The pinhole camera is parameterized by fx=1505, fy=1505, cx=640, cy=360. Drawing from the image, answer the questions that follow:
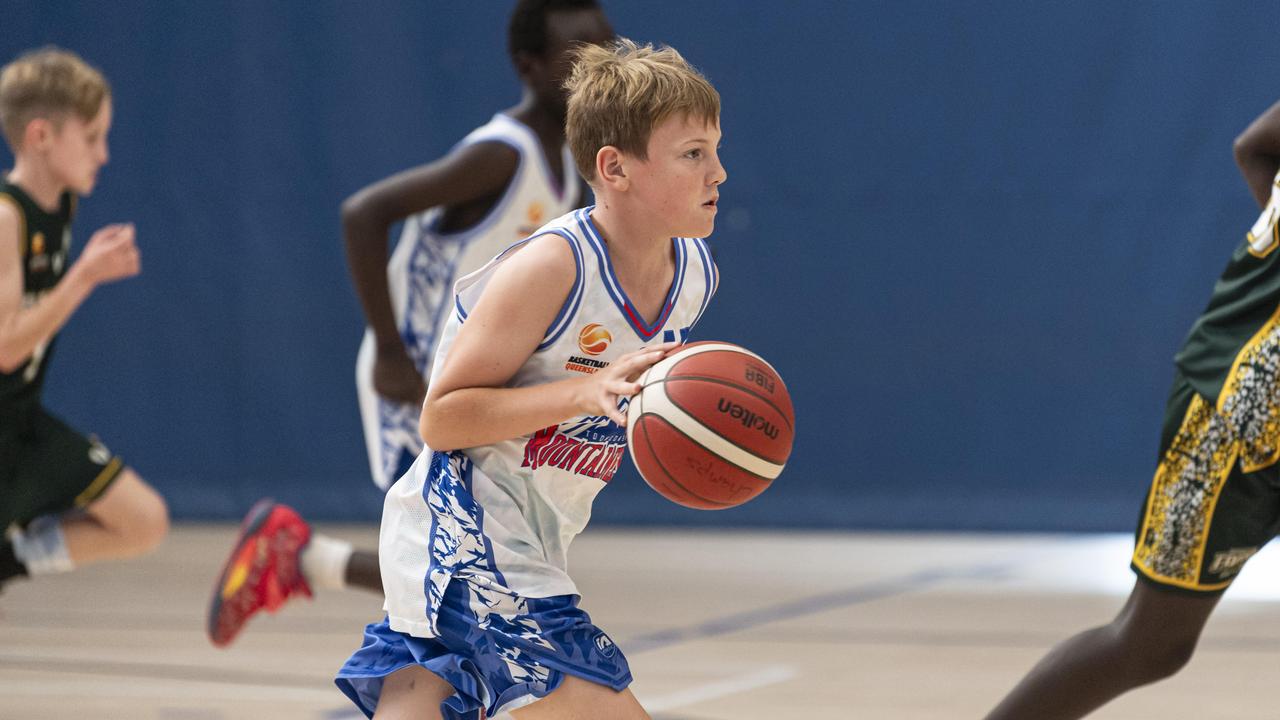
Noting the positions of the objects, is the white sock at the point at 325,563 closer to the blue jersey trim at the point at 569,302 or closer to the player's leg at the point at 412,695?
the player's leg at the point at 412,695

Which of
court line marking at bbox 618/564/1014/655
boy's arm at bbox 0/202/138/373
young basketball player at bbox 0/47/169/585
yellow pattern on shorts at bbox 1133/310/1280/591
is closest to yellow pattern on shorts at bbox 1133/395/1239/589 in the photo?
yellow pattern on shorts at bbox 1133/310/1280/591

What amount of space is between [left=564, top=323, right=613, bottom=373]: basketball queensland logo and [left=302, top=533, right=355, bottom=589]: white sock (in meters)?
1.80

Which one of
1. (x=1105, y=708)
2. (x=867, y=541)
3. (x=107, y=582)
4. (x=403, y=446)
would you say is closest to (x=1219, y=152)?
(x=867, y=541)

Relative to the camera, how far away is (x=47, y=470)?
4035mm

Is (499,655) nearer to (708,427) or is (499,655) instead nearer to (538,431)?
(538,431)

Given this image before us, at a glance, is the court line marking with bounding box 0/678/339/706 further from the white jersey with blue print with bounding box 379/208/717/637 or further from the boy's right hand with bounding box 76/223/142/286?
the white jersey with blue print with bounding box 379/208/717/637

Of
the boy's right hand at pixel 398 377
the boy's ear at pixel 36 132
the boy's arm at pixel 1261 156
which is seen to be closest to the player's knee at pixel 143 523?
the boy's right hand at pixel 398 377

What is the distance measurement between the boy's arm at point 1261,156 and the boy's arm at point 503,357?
1323mm

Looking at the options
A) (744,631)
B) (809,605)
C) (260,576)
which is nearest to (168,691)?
(260,576)

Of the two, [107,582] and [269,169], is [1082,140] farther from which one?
[107,582]

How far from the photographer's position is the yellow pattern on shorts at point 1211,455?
2443 millimetres

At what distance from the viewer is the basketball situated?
204 cm

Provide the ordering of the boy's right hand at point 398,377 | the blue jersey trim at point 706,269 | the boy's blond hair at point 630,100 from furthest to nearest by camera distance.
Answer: the boy's right hand at point 398,377, the blue jersey trim at point 706,269, the boy's blond hair at point 630,100

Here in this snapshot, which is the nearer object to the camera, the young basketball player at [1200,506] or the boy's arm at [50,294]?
the young basketball player at [1200,506]
